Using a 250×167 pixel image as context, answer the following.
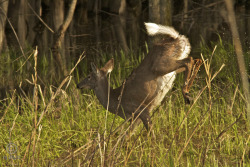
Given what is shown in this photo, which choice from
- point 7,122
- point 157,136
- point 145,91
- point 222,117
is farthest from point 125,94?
point 7,122

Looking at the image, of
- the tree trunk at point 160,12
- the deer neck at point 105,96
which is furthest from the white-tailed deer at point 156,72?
the tree trunk at point 160,12

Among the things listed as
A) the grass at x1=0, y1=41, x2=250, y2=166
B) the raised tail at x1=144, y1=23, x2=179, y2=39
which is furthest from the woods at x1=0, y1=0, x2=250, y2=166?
the raised tail at x1=144, y1=23, x2=179, y2=39

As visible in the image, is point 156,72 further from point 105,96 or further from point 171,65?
point 105,96

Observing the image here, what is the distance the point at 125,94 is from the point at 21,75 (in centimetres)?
346

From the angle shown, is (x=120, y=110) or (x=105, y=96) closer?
(x=120, y=110)

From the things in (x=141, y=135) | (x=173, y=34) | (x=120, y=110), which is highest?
(x=173, y=34)

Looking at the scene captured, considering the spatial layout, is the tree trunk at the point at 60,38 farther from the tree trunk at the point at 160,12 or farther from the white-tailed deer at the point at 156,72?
the white-tailed deer at the point at 156,72

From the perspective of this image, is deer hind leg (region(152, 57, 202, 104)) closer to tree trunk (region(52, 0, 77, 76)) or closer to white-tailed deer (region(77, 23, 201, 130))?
white-tailed deer (region(77, 23, 201, 130))

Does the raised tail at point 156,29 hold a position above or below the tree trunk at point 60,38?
above

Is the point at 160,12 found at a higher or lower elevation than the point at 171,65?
higher

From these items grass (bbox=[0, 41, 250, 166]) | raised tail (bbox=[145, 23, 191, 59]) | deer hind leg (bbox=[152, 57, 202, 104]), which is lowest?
grass (bbox=[0, 41, 250, 166])

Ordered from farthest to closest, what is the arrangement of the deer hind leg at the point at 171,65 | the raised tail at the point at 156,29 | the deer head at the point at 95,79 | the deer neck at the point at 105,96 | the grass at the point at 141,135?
the deer head at the point at 95,79 < the deer neck at the point at 105,96 < the raised tail at the point at 156,29 < the deer hind leg at the point at 171,65 < the grass at the point at 141,135

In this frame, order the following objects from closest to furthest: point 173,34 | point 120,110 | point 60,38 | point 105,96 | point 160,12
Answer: point 173,34 < point 120,110 < point 105,96 < point 160,12 < point 60,38

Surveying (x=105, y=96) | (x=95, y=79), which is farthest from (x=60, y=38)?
(x=105, y=96)
